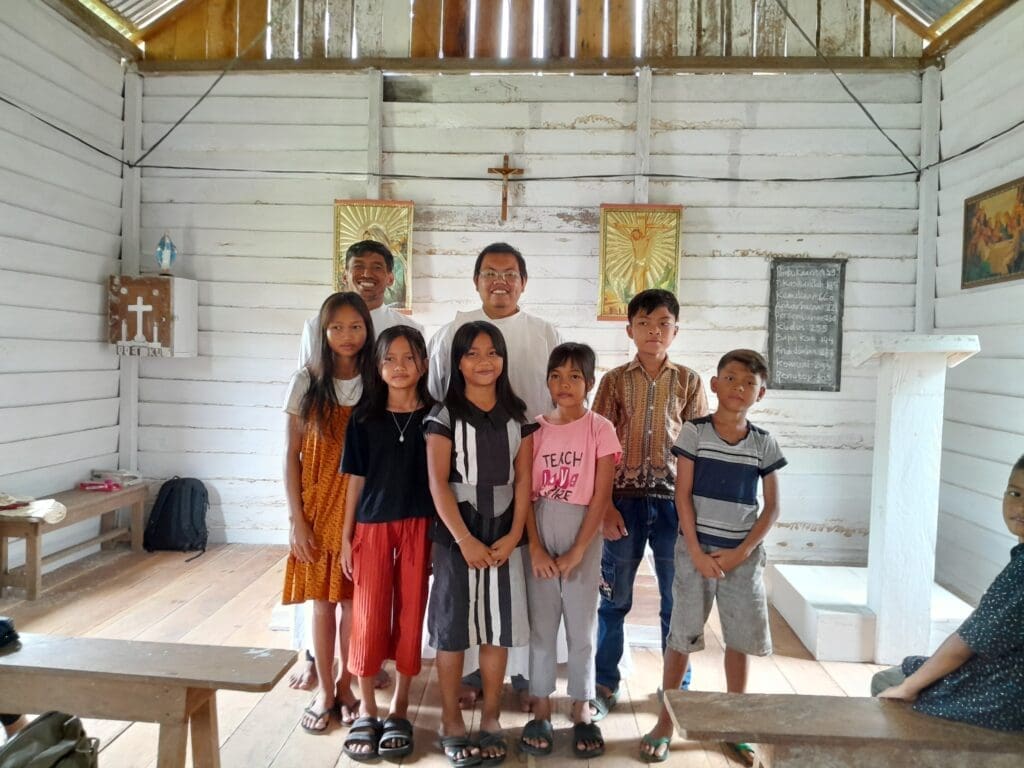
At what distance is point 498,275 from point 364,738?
5.15 ft

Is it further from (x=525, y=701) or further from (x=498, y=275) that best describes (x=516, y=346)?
(x=525, y=701)

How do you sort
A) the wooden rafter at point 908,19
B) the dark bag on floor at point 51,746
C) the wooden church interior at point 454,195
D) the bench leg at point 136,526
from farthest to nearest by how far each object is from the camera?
1. the bench leg at point 136,526
2. the wooden rafter at point 908,19
3. the wooden church interior at point 454,195
4. the dark bag on floor at point 51,746

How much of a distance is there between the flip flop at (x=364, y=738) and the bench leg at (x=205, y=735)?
45 centimetres

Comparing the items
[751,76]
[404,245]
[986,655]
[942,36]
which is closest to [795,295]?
[751,76]

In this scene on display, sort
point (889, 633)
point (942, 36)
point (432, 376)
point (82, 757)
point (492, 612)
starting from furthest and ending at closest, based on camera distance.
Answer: point (942, 36) < point (889, 633) < point (432, 376) < point (492, 612) < point (82, 757)

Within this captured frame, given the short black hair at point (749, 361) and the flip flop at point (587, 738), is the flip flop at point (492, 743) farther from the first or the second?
the short black hair at point (749, 361)

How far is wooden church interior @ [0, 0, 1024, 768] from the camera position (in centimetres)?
357

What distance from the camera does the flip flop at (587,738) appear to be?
6.47 ft

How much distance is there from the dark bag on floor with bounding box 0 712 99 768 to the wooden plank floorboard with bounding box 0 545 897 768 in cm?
52

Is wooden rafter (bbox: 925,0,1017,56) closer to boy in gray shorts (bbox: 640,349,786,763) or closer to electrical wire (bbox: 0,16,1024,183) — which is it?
electrical wire (bbox: 0,16,1024,183)

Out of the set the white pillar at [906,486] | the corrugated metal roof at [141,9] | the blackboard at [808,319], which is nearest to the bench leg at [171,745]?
the white pillar at [906,486]

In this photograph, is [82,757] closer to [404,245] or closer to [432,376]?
[432,376]

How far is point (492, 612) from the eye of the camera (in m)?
1.89

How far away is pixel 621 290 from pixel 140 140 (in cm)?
340
